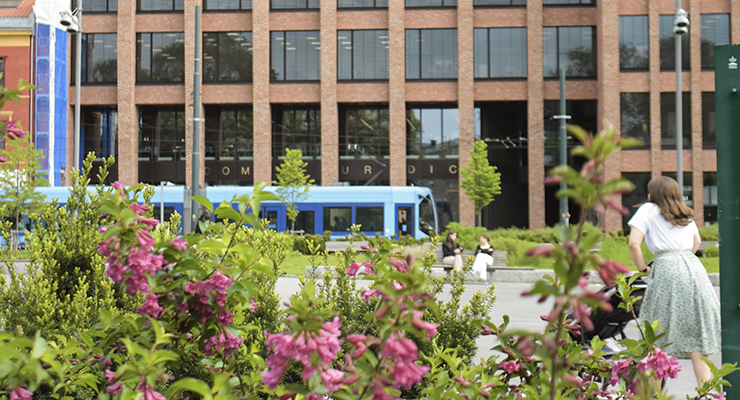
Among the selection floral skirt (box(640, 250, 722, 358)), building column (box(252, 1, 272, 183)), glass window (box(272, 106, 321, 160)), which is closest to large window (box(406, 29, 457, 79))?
glass window (box(272, 106, 321, 160))

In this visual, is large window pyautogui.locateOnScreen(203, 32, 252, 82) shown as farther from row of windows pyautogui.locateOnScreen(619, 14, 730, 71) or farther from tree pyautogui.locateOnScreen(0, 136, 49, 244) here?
row of windows pyautogui.locateOnScreen(619, 14, 730, 71)

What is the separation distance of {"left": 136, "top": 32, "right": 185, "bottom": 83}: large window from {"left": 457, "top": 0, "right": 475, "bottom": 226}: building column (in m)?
17.5

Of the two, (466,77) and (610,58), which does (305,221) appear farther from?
(610,58)

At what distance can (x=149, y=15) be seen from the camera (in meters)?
38.8

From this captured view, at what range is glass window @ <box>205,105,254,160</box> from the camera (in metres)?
39.2

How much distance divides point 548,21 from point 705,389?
37.9 metres

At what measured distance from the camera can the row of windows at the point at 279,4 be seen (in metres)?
37.5

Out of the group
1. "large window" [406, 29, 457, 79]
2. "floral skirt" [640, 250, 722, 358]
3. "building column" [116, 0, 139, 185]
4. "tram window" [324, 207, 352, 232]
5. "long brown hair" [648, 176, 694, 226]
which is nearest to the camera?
"floral skirt" [640, 250, 722, 358]

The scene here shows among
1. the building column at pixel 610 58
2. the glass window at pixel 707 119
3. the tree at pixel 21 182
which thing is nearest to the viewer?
the tree at pixel 21 182

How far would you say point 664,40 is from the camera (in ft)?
115

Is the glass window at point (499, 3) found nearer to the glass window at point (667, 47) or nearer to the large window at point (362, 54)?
the large window at point (362, 54)

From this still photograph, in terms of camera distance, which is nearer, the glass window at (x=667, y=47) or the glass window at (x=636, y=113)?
the glass window at (x=667, y=47)

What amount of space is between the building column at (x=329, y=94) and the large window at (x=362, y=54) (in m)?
0.69

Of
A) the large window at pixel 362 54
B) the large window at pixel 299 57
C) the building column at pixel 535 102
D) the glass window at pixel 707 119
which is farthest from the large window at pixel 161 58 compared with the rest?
the glass window at pixel 707 119
